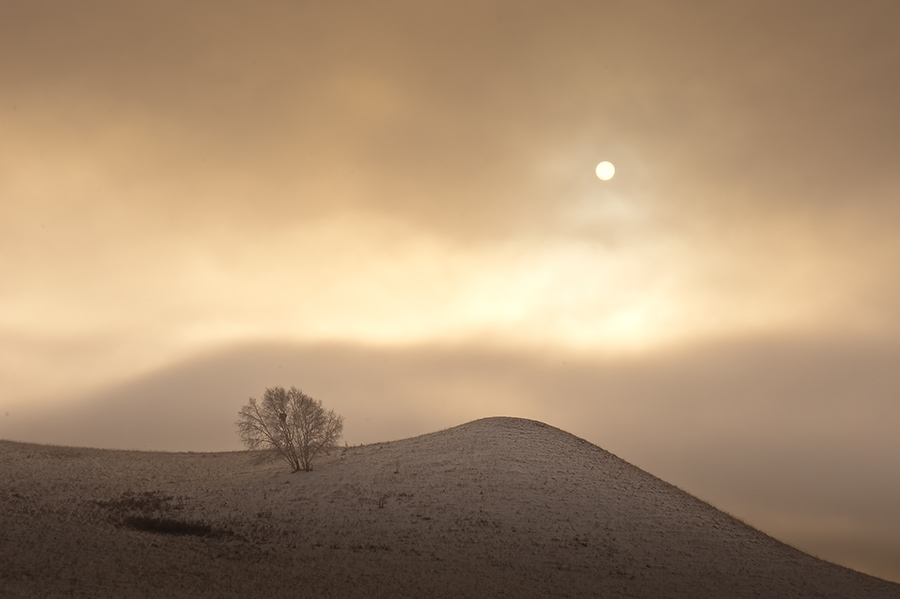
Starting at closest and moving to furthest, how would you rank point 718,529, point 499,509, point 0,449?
point 499,509, point 718,529, point 0,449

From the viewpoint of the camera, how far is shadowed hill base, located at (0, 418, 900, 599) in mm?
34094

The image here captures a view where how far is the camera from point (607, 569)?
1668 inches

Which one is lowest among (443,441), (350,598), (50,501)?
(350,598)

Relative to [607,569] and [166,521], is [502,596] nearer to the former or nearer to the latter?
[607,569]

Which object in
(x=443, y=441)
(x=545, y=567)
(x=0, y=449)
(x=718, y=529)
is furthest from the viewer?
(x=443, y=441)

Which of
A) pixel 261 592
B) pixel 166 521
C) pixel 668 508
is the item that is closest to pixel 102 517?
pixel 166 521

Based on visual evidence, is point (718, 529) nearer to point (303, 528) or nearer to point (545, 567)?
point (545, 567)

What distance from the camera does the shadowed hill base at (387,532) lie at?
34094 mm

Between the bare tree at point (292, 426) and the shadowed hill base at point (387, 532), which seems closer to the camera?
the shadowed hill base at point (387, 532)

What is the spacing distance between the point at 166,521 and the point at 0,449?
103 feet

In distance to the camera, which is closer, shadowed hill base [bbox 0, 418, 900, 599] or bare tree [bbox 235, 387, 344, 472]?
shadowed hill base [bbox 0, 418, 900, 599]

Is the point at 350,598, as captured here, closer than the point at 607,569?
Yes

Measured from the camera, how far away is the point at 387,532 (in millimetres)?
44375

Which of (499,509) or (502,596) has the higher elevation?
(499,509)
